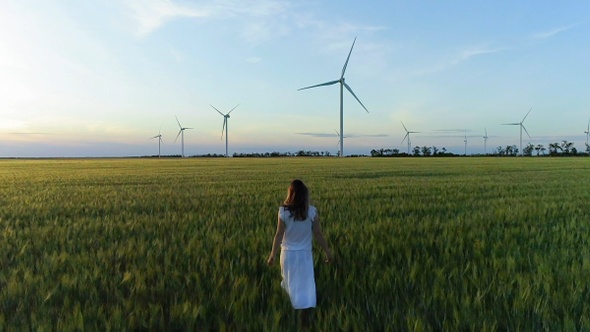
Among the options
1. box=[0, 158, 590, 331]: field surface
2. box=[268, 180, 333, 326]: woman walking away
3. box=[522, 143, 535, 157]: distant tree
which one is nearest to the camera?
box=[0, 158, 590, 331]: field surface

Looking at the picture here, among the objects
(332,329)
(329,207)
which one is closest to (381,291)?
(332,329)

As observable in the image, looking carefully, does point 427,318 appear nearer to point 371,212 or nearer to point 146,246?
point 146,246

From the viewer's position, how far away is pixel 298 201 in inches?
159

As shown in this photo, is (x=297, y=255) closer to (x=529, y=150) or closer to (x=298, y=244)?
(x=298, y=244)

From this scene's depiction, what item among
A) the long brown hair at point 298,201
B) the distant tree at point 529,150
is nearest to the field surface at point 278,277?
the long brown hair at point 298,201

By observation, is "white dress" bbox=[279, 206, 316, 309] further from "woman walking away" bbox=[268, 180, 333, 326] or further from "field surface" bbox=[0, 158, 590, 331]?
"field surface" bbox=[0, 158, 590, 331]

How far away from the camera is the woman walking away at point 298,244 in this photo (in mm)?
4035

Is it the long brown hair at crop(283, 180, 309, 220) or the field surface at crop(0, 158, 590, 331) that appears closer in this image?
the field surface at crop(0, 158, 590, 331)

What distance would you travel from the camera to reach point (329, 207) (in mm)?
12273

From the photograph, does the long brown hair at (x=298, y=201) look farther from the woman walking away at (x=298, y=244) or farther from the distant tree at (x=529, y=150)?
the distant tree at (x=529, y=150)

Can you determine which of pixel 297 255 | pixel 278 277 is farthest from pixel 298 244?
pixel 278 277

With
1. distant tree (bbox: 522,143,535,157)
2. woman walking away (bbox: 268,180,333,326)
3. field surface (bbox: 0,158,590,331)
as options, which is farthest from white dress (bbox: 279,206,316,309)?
distant tree (bbox: 522,143,535,157)

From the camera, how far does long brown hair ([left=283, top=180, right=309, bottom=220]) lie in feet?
13.2

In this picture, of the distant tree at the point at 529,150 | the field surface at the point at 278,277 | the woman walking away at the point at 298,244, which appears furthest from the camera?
the distant tree at the point at 529,150
